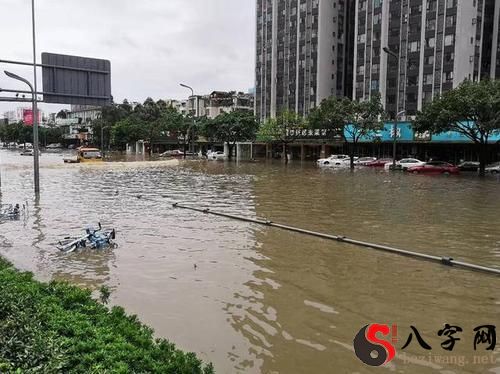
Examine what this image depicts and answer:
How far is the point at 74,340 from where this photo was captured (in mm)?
5828

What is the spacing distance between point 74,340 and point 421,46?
70.1m

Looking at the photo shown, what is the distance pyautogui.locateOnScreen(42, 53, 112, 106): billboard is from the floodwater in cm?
601

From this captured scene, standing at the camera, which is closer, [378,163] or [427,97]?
[378,163]

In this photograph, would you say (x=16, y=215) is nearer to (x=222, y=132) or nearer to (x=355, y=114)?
(x=355, y=114)

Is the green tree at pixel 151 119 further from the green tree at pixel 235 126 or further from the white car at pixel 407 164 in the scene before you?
the white car at pixel 407 164

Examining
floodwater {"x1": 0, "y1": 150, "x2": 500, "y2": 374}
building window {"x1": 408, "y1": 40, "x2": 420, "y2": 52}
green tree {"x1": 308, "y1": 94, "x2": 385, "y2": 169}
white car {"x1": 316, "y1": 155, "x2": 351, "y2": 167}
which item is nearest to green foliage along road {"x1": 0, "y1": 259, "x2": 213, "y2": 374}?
floodwater {"x1": 0, "y1": 150, "x2": 500, "y2": 374}

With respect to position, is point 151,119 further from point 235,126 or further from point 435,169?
point 435,169

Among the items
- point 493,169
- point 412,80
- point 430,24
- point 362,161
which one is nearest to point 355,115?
point 362,161

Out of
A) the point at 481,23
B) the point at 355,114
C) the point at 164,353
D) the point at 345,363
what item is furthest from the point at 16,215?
the point at 481,23

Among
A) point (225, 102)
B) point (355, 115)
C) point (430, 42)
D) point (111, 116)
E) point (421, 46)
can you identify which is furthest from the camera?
point (111, 116)

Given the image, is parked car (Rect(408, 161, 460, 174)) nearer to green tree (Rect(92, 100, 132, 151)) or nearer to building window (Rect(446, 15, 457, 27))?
building window (Rect(446, 15, 457, 27))

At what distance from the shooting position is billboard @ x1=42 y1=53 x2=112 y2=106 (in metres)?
23.8

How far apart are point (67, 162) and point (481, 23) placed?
56.1 m

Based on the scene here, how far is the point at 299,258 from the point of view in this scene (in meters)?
11.9
